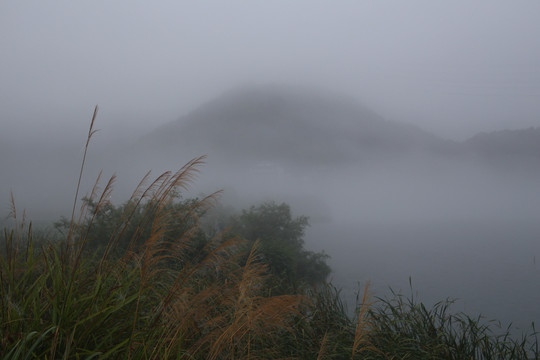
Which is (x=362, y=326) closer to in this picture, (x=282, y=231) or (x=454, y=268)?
(x=282, y=231)

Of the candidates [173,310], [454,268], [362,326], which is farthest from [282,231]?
[454,268]

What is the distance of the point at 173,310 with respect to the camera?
9.75ft

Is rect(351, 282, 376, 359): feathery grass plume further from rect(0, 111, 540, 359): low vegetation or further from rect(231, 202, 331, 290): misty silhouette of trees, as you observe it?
rect(231, 202, 331, 290): misty silhouette of trees

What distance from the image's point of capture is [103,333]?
2.05 meters

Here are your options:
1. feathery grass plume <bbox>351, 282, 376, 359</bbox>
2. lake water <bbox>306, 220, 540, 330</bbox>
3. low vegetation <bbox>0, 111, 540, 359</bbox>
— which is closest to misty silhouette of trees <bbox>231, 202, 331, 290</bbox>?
lake water <bbox>306, 220, 540, 330</bbox>

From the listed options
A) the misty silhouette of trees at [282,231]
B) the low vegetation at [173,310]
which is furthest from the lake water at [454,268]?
the low vegetation at [173,310]

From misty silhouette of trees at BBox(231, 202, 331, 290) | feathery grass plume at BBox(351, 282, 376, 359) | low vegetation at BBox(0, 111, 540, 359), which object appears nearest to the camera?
low vegetation at BBox(0, 111, 540, 359)

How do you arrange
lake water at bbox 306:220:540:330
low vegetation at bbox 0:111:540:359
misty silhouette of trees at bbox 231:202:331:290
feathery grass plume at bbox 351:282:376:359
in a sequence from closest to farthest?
low vegetation at bbox 0:111:540:359 < feathery grass plume at bbox 351:282:376:359 < misty silhouette of trees at bbox 231:202:331:290 < lake water at bbox 306:220:540:330

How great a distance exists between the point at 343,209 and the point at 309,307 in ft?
520

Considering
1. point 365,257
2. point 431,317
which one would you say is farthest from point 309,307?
point 365,257

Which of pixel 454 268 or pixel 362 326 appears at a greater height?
pixel 362 326

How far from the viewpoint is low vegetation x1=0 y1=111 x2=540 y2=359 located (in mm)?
1920

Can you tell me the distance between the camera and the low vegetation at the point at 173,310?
6.30ft

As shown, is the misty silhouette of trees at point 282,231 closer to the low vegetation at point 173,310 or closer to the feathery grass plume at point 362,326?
the low vegetation at point 173,310
